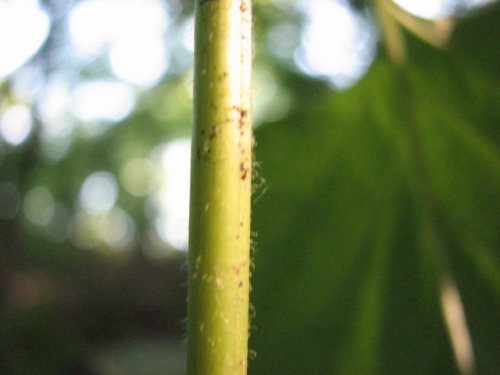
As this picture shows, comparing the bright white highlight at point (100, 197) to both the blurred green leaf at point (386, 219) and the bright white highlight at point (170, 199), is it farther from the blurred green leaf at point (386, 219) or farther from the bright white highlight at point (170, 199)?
the blurred green leaf at point (386, 219)

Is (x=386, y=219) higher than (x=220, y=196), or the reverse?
(x=386, y=219)

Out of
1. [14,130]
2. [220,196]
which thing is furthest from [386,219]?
[14,130]

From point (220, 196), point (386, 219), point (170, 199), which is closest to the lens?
point (220, 196)

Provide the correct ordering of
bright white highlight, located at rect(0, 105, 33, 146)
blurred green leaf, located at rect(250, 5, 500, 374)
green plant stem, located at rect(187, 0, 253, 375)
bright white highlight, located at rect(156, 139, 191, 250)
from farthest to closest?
bright white highlight, located at rect(156, 139, 191, 250), bright white highlight, located at rect(0, 105, 33, 146), blurred green leaf, located at rect(250, 5, 500, 374), green plant stem, located at rect(187, 0, 253, 375)

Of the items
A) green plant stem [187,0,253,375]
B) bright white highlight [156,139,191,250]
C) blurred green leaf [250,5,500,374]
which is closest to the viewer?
green plant stem [187,0,253,375]

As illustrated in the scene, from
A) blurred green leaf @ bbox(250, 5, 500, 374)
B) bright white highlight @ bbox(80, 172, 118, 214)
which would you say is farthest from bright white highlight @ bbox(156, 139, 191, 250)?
blurred green leaf @ bbox(250, 5, 500, 374)

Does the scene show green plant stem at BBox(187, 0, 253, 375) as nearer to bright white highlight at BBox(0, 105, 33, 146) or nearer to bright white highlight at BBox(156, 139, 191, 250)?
bright white highlight at BBox(0, 105, 33, 146)

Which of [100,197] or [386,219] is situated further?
[100,197]

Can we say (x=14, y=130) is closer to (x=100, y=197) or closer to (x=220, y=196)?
(x=220, y=196)

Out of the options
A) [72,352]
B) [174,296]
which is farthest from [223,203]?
[174,296]
